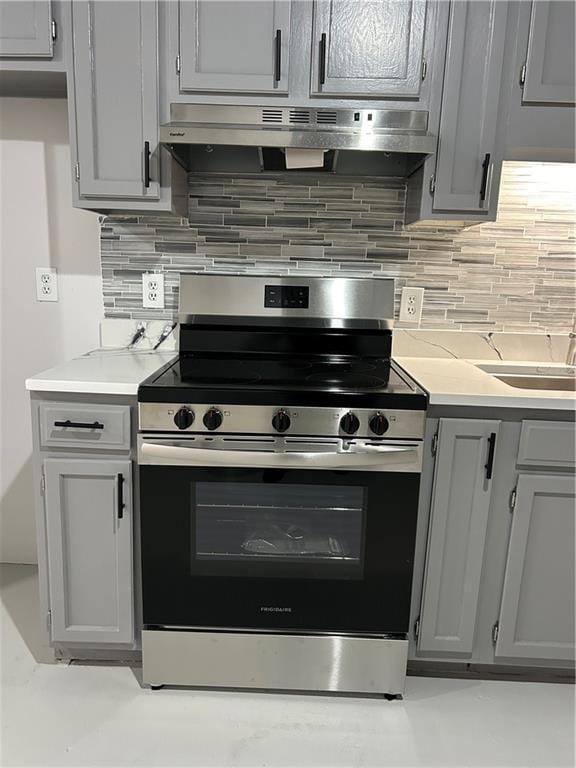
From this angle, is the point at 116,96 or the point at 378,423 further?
the point at 116,96

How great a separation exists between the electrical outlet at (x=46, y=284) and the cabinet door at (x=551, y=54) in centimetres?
171

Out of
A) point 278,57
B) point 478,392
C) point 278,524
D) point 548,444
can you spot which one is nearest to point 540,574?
point 548,444

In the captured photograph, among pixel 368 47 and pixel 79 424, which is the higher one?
pixel 368 47

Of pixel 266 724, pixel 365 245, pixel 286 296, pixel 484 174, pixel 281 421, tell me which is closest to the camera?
pixel 281 421

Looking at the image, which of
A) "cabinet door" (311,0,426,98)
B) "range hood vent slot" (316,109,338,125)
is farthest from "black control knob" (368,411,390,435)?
"cabinet door" (311,0,426,98)

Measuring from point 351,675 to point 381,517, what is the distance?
0.50m

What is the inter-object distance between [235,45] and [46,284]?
109cm

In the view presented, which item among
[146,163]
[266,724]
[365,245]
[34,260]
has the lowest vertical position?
[266,724]

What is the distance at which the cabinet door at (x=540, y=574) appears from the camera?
1599 mm

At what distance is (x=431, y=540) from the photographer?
163cm

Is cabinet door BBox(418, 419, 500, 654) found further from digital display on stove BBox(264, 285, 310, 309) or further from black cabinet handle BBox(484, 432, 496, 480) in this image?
digital display on stove BBox(264, 285, 310, 309)

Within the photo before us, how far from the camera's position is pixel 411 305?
205 cm

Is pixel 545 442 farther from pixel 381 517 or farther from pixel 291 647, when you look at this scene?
pixel 291 647

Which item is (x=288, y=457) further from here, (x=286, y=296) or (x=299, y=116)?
(x=299, y=116)
